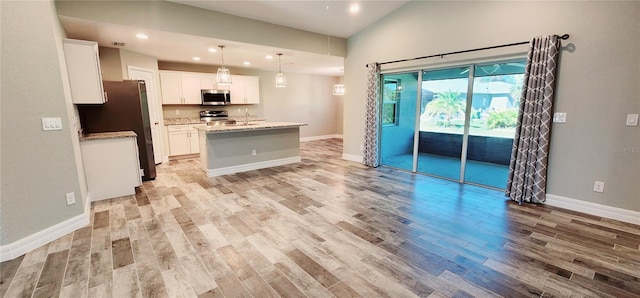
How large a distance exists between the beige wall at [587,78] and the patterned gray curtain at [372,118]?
5.69 ft

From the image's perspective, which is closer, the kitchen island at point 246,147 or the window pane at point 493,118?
the window pane at point 493,118

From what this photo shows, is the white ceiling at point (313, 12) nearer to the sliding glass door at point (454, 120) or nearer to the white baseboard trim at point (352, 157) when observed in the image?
the sliding glass door at point (454, 120)

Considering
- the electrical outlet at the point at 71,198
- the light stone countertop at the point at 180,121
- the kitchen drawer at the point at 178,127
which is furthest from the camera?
the light stone countertop at the point at 180,121

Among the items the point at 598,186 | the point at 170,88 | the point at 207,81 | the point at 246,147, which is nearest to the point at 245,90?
the point at 207,81

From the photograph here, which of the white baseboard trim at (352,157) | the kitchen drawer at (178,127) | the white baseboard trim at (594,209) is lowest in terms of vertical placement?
the white baseboard trim at (594,209)

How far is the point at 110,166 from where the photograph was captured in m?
3.69

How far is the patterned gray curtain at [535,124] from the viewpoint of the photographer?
10.9 ft

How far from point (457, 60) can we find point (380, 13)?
1782mm

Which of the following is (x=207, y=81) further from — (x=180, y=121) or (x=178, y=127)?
(x=178, y=127)

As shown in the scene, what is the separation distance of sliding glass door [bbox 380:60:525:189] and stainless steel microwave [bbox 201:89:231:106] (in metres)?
4.36

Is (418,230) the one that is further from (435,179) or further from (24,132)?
(24,132)

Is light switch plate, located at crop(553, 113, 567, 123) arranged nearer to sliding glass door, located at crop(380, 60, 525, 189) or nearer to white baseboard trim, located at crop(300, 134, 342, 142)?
sliding glass door, located at crop(380, 60, 525, 189)

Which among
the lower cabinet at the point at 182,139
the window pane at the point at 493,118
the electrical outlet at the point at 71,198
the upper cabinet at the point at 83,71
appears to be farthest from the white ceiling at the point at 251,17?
the electrical outlet at the point at 71,198

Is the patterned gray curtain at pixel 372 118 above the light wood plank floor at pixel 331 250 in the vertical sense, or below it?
above
